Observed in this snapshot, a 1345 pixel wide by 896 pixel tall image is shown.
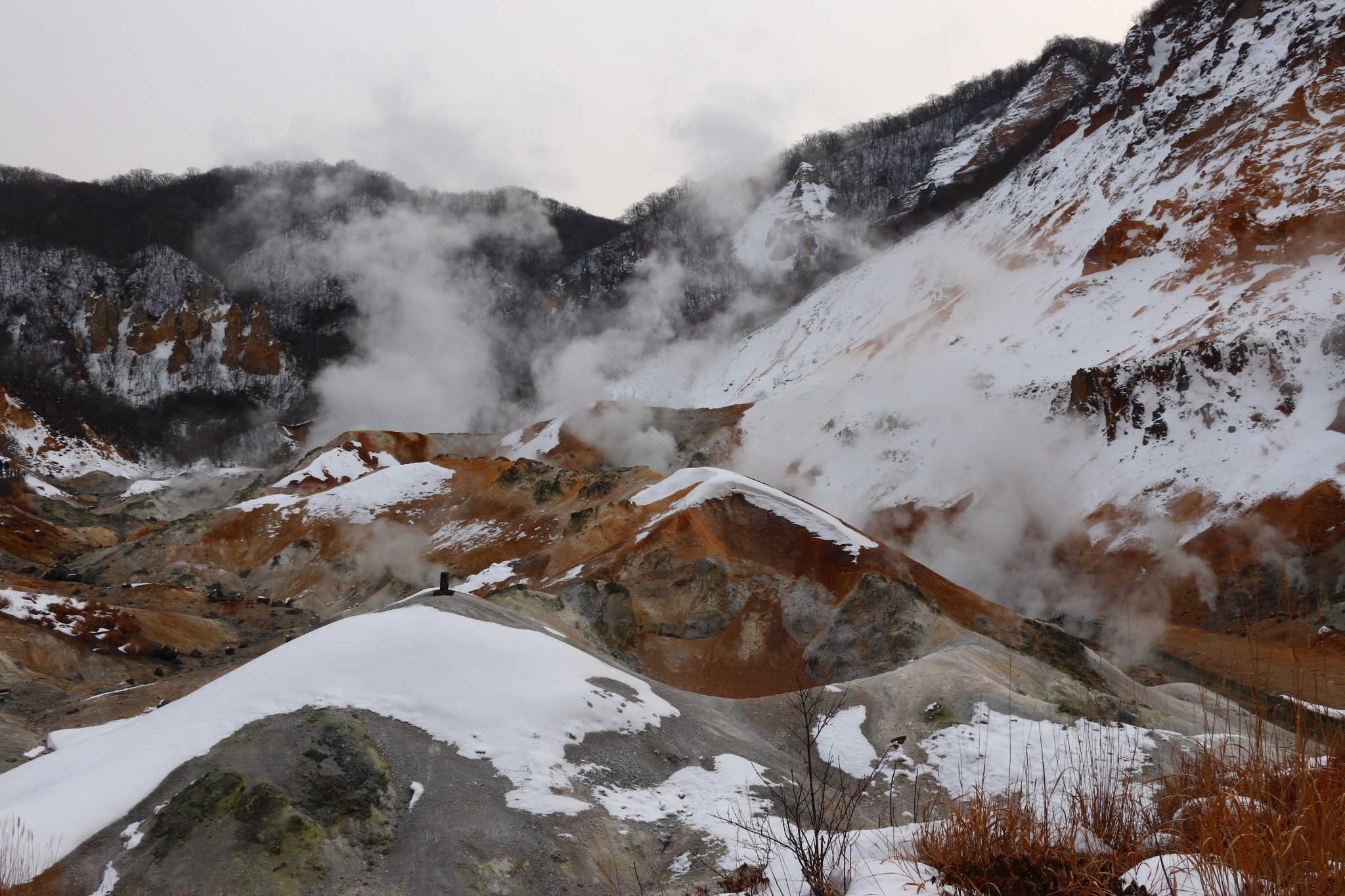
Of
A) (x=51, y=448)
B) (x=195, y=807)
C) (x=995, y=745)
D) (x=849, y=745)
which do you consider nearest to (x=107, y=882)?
(x=195, y=807)

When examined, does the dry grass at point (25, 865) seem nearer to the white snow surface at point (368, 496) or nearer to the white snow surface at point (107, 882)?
the white snow surface at point (107, 882)

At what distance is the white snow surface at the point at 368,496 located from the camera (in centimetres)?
4534

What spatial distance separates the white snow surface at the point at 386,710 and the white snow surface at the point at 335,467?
47.4 m

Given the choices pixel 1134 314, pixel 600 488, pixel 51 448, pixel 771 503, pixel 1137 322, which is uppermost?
pixel 1134 314

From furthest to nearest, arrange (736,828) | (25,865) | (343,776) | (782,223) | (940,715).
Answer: (782,223) < (940,715) < (343,776) < (736,828) < (25,865)

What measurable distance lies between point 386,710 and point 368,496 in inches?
1608

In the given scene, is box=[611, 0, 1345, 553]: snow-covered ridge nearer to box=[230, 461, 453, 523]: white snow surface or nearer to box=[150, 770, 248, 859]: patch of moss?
box=[230, 461, 453, 523]: white snow surface

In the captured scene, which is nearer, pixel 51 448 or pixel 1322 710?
pixel 1322 710

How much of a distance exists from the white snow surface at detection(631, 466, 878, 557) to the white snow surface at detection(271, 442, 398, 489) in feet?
109

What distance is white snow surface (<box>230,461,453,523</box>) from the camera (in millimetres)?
45344

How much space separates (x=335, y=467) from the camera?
57.8 m

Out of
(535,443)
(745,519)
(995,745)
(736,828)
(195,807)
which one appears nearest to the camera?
(195,807)

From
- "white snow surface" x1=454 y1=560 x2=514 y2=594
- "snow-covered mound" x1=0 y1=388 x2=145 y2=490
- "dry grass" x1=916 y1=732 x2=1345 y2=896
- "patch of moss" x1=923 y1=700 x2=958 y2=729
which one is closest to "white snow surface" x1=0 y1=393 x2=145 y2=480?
"snow-covered mound" x1=0 y1=388 x2=145 y2=490

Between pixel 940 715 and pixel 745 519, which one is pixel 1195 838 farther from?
pixel 745 519
